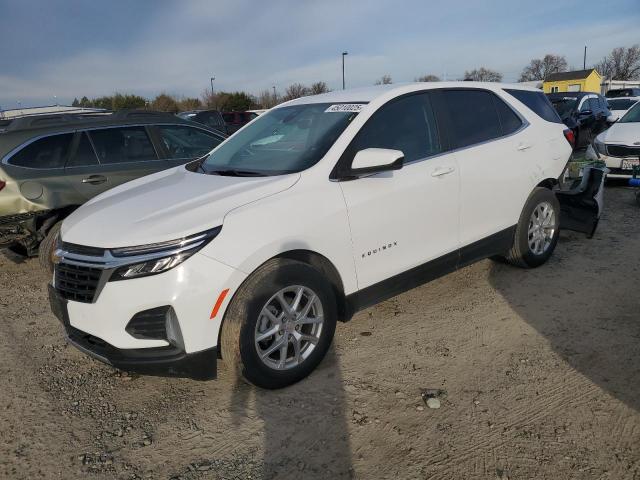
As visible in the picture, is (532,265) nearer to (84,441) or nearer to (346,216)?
(346,216)

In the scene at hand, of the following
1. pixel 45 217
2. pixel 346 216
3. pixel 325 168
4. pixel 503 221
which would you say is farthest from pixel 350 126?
pixel 45 217

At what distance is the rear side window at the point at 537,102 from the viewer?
4871 millimetres

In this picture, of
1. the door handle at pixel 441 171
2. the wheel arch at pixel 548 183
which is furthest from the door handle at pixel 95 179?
the wheel arch at pixel 548 183

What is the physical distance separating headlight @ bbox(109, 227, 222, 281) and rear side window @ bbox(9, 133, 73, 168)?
10.8ft

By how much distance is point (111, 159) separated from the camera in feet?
19.1

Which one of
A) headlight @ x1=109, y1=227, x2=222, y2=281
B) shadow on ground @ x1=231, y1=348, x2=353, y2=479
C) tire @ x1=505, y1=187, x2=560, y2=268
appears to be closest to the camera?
shadow on ground @ x1=231, y1=348, x2=353, y2=479

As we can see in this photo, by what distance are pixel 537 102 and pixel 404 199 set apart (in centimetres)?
238

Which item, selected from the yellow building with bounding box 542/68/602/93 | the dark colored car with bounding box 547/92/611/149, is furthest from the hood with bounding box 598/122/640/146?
the yellow building with bounding box 542/68/602/93

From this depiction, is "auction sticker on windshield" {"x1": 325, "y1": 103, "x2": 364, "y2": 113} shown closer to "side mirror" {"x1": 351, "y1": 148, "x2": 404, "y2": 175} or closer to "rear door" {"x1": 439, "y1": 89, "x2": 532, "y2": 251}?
"side mirror" {"x1": 351, "y1": 148, "x2": 404, "y2": 175}

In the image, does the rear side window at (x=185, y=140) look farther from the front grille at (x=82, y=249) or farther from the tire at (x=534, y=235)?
the tire at (x=534, y=235)

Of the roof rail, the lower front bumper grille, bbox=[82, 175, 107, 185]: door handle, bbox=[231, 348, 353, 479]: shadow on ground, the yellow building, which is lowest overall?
bbox=[231, 348, 353, 479]: shadow on ground

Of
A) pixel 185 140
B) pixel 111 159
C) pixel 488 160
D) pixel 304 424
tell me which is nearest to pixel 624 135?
pixel 488 160

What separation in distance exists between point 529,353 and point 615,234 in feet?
11.1

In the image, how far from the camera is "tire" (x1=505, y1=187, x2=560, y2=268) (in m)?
4.68
